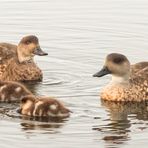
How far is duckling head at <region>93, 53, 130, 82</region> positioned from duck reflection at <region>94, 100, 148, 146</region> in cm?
43

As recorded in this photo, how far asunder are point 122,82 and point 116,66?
0.31m

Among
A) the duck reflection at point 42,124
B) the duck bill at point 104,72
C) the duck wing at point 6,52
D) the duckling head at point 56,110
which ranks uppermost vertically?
the duck wing at point 6,52

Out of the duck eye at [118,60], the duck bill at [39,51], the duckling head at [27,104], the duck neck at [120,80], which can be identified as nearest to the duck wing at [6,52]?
the duck bill at [39,51]

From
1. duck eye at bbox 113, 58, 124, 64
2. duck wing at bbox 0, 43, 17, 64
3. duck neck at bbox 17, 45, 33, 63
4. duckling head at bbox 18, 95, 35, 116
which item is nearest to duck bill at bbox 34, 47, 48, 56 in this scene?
duck neck at bbox 17, 45, 33, 63

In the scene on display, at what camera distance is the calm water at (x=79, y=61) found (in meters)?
10.6

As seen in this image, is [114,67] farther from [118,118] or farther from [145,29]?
[145,29]

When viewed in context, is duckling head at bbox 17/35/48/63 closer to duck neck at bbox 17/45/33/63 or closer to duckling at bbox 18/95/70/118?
duck neck at bbox 17/45/33/63

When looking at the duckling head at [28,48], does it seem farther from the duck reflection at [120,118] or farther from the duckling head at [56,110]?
the duckling head at [56,110]

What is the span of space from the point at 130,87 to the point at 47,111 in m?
1.80

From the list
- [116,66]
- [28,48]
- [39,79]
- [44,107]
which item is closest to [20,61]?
[28,48]

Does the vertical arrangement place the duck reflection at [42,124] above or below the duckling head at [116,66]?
below

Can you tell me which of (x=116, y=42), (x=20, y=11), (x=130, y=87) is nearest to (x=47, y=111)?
(x=130, y=87)

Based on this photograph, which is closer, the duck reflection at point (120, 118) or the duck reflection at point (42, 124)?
the duck reflection at point (120, 118)

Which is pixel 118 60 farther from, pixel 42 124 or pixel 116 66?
pixel 42 124
